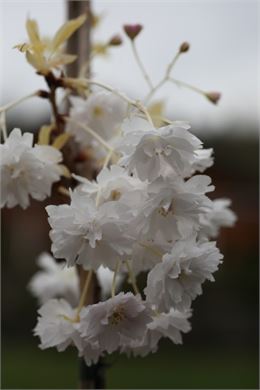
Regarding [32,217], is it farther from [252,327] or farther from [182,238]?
[182,238]

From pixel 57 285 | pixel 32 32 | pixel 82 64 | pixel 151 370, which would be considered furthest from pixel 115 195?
pixel 151 370

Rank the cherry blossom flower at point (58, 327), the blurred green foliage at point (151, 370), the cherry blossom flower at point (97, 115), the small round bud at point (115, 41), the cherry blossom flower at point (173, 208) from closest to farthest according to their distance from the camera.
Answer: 1. the cherry blossom flower at point (173, 208)
2. the cherry blossom flower at point (58, 327)
3. the cherry blossom flower at point (97, 115)
4. the small round bud at point (115, 41)
5. the blurred green foliage at point (151, 370)

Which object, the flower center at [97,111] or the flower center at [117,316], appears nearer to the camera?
the flower center at [117,316]

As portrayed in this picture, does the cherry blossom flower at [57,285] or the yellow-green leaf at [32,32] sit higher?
the yellow-green leaf at [32,32]

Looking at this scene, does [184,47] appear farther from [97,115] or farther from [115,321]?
[115,321]

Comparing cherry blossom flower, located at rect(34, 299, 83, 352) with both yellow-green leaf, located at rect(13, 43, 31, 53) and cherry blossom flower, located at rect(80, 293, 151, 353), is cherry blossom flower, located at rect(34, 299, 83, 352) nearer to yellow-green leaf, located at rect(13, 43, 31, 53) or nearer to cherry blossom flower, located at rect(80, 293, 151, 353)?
cherry blossom flower, located at rect(80, 293, 151, 353)

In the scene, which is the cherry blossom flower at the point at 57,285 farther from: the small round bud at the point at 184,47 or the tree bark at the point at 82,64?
the small round bud at the point at 184,47

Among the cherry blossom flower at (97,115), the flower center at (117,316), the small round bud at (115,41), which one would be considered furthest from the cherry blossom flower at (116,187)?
the small round bud at (115,41)
